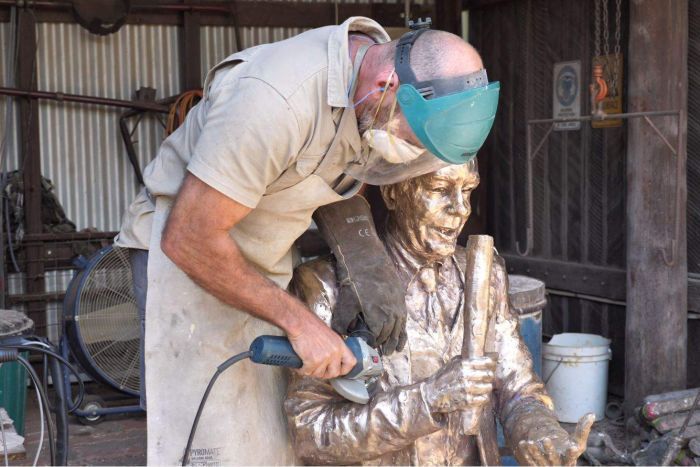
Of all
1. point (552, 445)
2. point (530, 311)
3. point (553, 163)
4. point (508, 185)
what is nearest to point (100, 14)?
point (508, 185)

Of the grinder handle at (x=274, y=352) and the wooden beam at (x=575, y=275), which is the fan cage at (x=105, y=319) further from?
the grinder handle at (x=274, y=352)

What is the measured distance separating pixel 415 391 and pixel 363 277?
0.34 m

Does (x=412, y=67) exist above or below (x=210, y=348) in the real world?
above

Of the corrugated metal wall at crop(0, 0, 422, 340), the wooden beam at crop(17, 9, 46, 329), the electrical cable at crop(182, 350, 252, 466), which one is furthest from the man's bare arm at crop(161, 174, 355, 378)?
the corrugated metal wall at crop(0, 0, 422, 340)

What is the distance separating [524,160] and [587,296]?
1097 millimetres

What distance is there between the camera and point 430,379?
2.42 meters

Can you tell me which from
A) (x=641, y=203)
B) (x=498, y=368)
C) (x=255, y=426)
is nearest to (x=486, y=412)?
(x=498, y=368)

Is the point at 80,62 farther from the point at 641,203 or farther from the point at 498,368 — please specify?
the point at 498,368

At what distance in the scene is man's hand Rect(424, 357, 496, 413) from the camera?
2.35 metres

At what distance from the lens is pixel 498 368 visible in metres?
2.75

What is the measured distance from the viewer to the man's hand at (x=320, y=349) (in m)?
2.33

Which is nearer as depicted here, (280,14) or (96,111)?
(96,111)

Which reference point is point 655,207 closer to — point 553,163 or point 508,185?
point 553,163

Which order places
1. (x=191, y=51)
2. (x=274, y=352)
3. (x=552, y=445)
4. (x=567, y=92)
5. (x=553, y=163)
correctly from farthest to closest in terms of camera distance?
(x=191, y=51) → (x=553, y=163) → (x=567, y=92) → (x=552, y=445) → (x=274, y=352)
